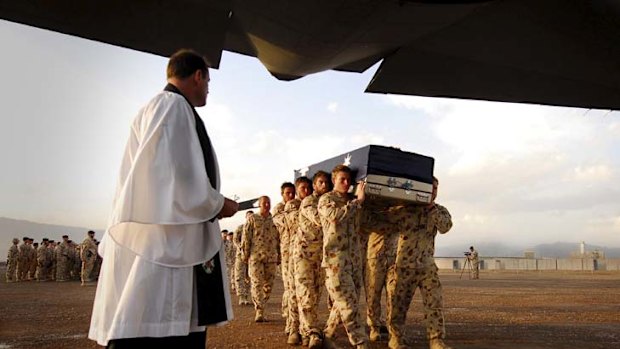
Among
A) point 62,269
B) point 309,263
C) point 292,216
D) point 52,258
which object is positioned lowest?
point 62,269

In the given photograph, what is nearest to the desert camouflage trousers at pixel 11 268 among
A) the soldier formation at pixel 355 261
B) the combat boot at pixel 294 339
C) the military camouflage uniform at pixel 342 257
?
the soldier formation at pixel 355 261

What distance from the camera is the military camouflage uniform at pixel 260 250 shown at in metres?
8.52

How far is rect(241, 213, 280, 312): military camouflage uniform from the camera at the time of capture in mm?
8517

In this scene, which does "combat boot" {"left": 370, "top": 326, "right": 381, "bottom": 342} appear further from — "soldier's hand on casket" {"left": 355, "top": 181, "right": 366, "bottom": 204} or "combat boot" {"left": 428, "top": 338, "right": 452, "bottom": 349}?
"soldier's hand on casket" {"left": 355, "top": 181, "right": 366, "bottom": 204}

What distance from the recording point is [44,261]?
72.4ft

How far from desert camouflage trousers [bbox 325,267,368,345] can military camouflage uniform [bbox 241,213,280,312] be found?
347 cm

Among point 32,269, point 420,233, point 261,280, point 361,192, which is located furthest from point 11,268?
point 361,192

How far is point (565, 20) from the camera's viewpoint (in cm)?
464

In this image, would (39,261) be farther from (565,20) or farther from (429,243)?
(565,20)

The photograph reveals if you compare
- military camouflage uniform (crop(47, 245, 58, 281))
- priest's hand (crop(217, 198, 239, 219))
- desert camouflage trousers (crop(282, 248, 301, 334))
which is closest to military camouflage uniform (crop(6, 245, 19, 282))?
military camouflage uniform (crop(47, 245, 58, 281))

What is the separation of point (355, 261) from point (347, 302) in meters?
0.54

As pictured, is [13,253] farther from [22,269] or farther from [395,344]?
[395,344]

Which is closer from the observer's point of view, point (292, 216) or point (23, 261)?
point (292, 216)

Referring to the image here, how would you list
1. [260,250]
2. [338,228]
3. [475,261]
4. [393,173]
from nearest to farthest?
[338,228]
[393,173]
[260,250]
[475,261]
